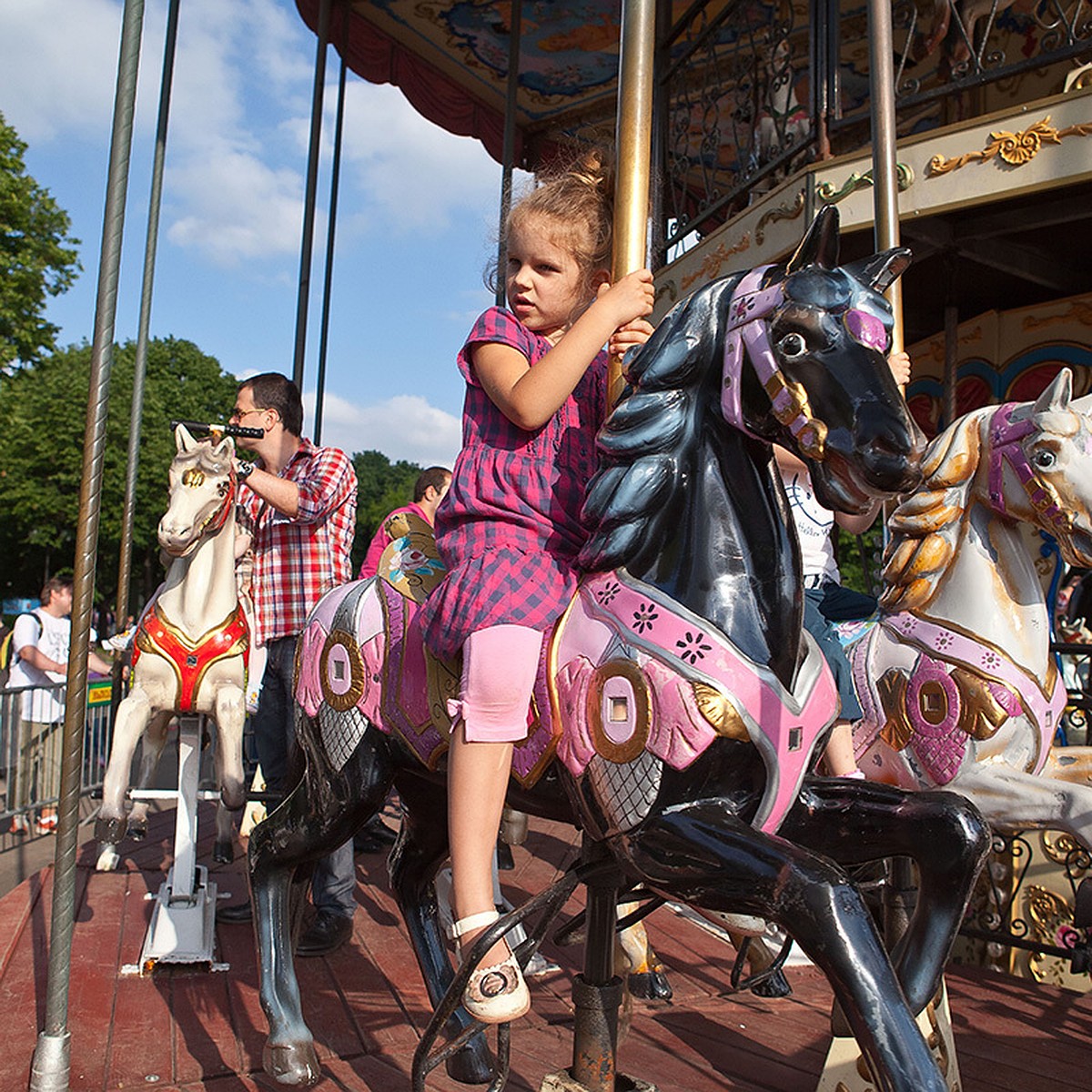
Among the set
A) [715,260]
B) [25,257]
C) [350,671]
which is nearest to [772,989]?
[350,671]

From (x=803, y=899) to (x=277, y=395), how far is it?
3.10 meters

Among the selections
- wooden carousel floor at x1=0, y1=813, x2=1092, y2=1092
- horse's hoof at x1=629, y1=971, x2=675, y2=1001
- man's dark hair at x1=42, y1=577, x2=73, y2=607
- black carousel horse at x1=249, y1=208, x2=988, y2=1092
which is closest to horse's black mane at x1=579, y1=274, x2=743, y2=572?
black carousel horse at x1=249, y1=208, x2=988, y2=1092

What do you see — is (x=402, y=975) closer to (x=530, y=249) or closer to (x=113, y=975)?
(x=113, y=975)

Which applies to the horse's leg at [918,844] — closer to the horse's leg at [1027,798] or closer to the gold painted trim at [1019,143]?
the horse's leg at [1027,798]

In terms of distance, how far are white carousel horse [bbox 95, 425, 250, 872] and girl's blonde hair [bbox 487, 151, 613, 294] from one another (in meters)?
2.05

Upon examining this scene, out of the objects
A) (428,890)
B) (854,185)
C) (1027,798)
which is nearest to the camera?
(428,890)

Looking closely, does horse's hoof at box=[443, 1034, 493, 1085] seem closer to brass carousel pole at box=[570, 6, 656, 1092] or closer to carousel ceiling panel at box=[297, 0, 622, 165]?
brass carousel pole at box=[570, 6, 656, 1092]

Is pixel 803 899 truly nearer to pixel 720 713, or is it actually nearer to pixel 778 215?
Result: pixel 720 713

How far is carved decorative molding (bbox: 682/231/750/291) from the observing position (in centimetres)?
529

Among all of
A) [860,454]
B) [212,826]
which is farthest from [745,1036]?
[212,826]

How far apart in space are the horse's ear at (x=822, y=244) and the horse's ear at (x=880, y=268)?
0.04 metres

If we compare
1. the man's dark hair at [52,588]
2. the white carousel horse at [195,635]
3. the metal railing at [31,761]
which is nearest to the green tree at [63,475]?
the man's dark hair at [52,588]

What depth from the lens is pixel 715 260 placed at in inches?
220

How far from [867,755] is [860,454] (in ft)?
6.85
